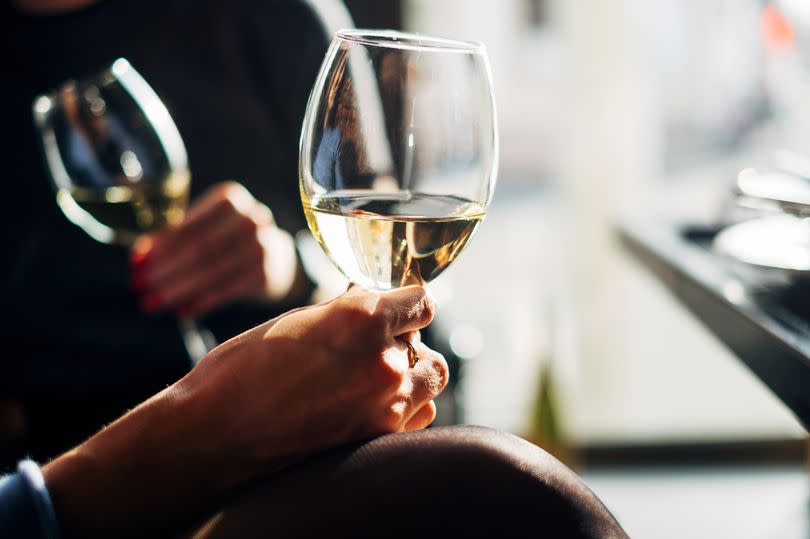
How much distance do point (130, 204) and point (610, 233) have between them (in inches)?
74.0

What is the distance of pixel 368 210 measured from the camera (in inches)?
24.8

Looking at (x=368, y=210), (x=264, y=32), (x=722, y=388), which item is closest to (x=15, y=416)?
(x=264, y=32)

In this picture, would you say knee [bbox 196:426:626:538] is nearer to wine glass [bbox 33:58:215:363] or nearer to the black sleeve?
wine glass [bbox 33:58:215:363]

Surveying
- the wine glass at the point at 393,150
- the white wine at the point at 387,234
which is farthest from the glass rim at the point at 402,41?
the white wine at the point at 387,234

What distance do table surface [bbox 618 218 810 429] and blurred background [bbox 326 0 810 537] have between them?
4.69 feet

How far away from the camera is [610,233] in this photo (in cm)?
268

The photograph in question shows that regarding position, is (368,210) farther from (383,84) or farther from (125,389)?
(125,389)

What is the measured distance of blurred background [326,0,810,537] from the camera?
8.96ft

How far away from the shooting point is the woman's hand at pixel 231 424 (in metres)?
0.53

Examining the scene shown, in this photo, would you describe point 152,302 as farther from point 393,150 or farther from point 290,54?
point 290,54

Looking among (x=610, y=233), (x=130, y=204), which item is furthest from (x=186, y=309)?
(x=610, y=233)

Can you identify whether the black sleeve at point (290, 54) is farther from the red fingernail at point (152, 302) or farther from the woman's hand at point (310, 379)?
the woman's hand at point (310, 379)

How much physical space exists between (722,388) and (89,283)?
230cm

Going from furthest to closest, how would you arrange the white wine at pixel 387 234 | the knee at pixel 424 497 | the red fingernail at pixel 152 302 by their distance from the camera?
the red fingernail at pixel 152 302
the white wine at pixel 387 234
the knee at pixel 424 497
